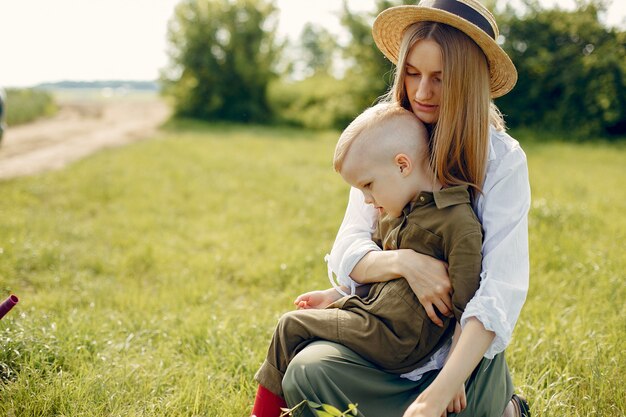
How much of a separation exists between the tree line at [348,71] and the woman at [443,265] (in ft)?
37.0

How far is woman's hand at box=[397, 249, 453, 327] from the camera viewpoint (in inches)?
76.2

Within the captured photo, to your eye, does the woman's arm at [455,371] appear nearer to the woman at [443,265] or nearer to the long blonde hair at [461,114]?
the woman at [443,265]

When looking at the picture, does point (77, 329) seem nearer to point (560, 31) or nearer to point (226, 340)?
point (226, 340)

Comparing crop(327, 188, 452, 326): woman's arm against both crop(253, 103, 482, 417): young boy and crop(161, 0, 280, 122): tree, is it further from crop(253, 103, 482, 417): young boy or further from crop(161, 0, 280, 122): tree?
crop(161, 0, 280, 122): tree

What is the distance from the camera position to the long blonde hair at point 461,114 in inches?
80.7

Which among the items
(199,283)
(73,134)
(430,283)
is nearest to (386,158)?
(430,283)

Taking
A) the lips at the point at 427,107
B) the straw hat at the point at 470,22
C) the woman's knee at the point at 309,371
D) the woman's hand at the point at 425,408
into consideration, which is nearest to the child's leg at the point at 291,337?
the woman's knee at the point at 309,371

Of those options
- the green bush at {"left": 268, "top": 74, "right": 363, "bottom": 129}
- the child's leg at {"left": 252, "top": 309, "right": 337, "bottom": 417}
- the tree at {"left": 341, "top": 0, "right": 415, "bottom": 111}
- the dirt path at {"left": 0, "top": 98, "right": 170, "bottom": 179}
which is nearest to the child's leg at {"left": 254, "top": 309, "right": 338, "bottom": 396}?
the child's leg at {"left": 252, "top": 309, "right": 337, "bottom": 417}

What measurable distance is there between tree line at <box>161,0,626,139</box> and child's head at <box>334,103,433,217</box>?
11409 millimetres

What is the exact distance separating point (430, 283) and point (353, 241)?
1.54 ft

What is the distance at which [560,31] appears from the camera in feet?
55.7

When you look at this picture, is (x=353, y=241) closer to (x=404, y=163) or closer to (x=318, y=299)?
(x=318, y=299)

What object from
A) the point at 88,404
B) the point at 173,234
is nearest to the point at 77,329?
the point at 88,404

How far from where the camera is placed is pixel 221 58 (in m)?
21.6
